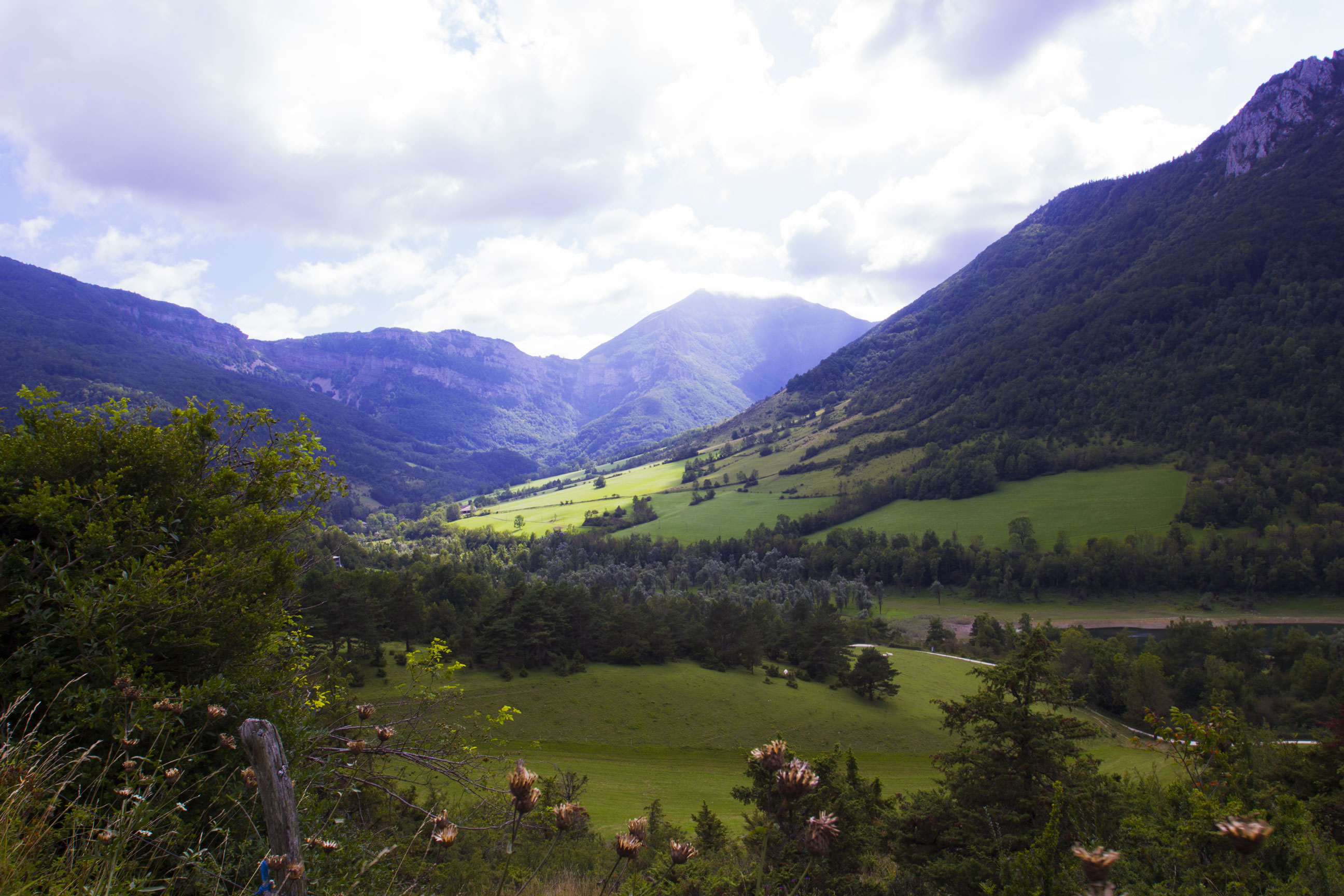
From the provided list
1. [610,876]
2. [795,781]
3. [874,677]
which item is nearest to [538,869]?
[610,876]

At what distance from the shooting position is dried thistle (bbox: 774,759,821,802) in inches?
133

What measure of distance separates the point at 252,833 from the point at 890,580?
12056 centimetres

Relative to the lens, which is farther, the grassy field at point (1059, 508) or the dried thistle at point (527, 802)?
the grassy field at point (1059, 508)

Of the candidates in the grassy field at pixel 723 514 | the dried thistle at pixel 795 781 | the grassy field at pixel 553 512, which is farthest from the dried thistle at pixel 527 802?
the grassy field at pixel 553 512

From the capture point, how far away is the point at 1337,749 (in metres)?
16.0

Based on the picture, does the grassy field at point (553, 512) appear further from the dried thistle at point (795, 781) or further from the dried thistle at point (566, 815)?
the dried thistle at point (795, 781)

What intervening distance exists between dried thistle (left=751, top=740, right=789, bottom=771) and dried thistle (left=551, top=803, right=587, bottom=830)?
117 centimetres

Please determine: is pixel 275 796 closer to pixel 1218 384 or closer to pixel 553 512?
pixel 553 512

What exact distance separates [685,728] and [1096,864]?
45.7 meters

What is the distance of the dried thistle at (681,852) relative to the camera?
3826 millimetres

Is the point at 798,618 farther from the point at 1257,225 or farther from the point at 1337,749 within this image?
the point at 1257,225

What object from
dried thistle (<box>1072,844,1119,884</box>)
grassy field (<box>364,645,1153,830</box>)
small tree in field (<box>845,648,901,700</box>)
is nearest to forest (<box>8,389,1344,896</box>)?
dried thistle (<box>1072,844,1119,884</box>)

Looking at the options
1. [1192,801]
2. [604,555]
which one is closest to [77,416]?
[1192,801]

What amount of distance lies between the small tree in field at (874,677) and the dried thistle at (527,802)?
56.2 meters
